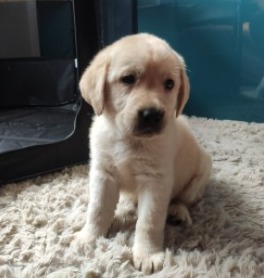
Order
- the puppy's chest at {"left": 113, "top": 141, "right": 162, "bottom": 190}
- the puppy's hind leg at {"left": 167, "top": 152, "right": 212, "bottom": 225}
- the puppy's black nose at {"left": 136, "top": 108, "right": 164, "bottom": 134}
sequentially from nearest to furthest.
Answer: the puppy's black nose at {"left": 136, "top": 108, "right": 164, "bottom": 134} < the puppy's chest at {"left": 113, "top": 141, "right": 162, "bottom": 190} < the puppy's hind leg at {"left": 167, "top": 152, "right": 212, "bottom": 225}

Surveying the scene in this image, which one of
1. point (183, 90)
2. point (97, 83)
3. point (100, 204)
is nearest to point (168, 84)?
point (183, 90)

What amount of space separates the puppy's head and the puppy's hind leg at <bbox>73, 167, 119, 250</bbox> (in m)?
0.18

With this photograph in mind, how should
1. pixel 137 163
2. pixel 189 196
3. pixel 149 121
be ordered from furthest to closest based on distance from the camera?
1. pixel 189 196
2. pixel 137 163
3. pixel 149 121

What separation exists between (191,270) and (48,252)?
16.8 inches

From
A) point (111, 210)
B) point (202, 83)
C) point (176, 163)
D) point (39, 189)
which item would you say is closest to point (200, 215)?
point (176, 163)

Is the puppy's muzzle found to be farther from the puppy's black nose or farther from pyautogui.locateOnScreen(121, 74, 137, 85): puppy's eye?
pyautogui.locateOnScreen(121, 74, 137, 85): puppy's eye

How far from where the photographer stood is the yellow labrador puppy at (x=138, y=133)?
1193 millimetres

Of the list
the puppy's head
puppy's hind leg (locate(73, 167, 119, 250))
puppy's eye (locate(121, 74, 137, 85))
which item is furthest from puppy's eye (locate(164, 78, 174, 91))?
puppy's hind leg (locate(73, 167, 119, 250))

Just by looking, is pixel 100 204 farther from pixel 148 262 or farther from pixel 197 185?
pixel 197 185

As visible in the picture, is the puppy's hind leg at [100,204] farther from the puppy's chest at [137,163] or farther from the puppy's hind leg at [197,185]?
the puppy's hind leg at [197,185]

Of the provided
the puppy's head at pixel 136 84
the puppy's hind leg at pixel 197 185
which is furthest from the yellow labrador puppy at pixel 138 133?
the puppy's hind leg at pixel 197 185

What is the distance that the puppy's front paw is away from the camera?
117 cm

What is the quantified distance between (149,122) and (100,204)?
340 mm

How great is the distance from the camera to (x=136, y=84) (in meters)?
1.21
